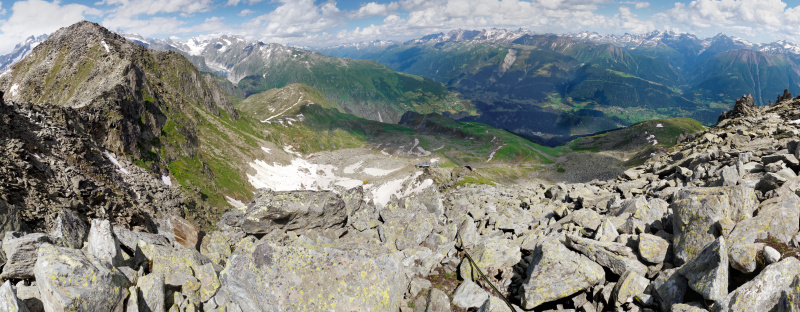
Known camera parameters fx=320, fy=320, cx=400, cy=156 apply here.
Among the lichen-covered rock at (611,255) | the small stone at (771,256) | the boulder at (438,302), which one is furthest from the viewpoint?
the boulder at (438,302)

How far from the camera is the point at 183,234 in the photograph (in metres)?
32.6

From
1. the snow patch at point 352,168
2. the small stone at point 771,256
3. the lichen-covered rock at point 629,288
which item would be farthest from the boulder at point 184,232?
the snow patch at point 352,168

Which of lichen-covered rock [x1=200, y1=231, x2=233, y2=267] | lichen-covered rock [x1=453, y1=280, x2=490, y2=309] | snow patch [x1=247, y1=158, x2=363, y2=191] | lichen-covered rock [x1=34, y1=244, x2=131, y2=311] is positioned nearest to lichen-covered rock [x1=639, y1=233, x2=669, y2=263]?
lichen-covered rock [x1=453, y1=280, x2=490, y2=309]

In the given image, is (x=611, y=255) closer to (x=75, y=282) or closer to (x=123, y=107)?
(x=75, y=282)

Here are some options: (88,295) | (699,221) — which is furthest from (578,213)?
(88,295)

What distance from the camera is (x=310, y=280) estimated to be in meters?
13.0

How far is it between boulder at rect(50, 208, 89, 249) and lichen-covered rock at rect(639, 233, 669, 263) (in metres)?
23.3

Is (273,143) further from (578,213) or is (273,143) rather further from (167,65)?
(578,213)

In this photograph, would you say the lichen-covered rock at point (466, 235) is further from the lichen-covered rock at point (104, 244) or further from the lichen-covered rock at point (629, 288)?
the lichen-covered rock at point (104, 244)

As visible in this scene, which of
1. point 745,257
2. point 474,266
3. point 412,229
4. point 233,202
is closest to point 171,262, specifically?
point 412,229

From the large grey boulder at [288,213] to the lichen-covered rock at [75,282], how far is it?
49.9ft

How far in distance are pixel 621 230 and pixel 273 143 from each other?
15669 centimetres

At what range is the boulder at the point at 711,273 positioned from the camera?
9.65m

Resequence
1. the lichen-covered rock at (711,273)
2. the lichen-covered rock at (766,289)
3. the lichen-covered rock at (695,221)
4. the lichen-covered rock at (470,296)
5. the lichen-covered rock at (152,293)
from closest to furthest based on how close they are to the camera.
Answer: the lichen-covered rock at (766,289) → the lichen-covered rock at (711,273) → the lichen-covered rock at (152,293) → the lichen-covered rock at (695,221) → the lichen-covered rock at (470,296)
